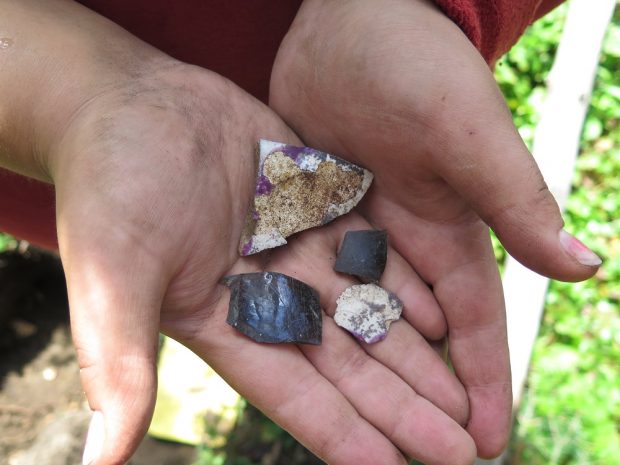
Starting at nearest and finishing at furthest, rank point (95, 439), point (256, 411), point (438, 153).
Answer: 1. point (95, 439)
2. point (438, 153)
3. point (256, 411)

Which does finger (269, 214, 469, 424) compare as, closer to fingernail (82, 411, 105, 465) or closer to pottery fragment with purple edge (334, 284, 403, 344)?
pottery fragment with purple edge (334, 284, 403, 344)

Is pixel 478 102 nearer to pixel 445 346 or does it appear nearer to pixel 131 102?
pixel 445 346

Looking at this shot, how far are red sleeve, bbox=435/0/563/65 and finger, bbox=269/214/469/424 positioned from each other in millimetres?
569

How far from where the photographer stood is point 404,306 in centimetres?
168

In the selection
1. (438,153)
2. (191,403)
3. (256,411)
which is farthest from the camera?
(191,403)

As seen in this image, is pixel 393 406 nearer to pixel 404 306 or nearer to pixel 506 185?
pixel 404 306

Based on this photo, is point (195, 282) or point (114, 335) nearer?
point (114, 335)

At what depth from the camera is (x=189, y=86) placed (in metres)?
1.66

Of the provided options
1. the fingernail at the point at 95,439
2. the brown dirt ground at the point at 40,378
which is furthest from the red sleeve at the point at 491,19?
the brown dirt ground at the point at 40,378

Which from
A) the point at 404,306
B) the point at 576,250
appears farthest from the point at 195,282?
the point at 576,250

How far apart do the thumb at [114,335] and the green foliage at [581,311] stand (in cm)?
166

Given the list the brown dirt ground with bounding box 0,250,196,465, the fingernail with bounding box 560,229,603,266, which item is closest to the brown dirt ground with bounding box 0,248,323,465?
the brown dirt ground with bounding box 0,250,196,465

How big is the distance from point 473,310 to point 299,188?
546 millimetres

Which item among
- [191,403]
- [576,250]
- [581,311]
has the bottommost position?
[191,403]
